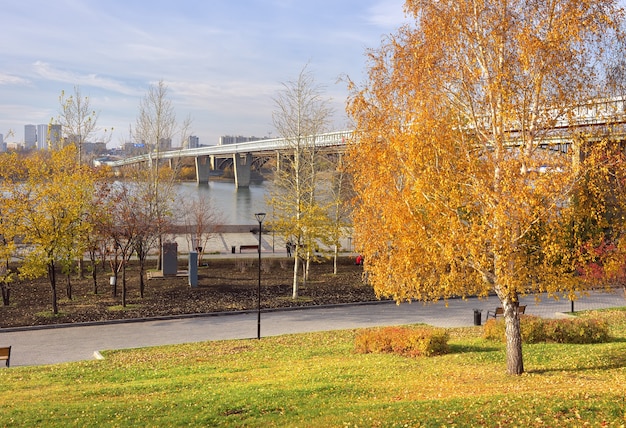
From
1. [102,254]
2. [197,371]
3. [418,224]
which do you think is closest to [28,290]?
[102,254]

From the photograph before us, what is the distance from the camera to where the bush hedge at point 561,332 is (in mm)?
14977

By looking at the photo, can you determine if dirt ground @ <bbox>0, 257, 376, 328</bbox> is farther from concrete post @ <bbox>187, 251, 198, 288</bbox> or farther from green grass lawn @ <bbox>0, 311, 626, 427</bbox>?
green grass lawn @ <bbox>0, 311, 626, 427</bbox>

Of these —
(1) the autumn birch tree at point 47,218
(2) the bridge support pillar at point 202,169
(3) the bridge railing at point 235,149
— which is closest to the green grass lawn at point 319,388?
(1) the autumn birch tree at point 47,218

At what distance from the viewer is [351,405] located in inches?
356

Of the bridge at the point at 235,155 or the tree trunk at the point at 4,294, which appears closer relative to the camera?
the tree trunk at the point at 4,294

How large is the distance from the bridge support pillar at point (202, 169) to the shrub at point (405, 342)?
80.7 metres

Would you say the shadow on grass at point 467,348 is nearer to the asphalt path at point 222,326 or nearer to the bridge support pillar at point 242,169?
the asphalt path at point 222,326

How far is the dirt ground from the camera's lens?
2014 centimetres

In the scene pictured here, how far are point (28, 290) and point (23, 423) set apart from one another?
660 inches

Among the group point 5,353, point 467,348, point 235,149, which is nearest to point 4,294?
point 5,353

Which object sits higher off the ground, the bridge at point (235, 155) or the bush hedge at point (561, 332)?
the bridge at point (235, 155)

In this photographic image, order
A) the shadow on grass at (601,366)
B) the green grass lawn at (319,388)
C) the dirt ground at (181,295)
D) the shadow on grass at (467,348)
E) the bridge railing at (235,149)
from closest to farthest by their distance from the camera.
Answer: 1. the green grass lawn at (319,388)
2. the shadow on grass at (601,366)
3. the shadow on grass at (467,348)
4. the dirt ground at (181,295)
5. the bridge railing at (235,149)

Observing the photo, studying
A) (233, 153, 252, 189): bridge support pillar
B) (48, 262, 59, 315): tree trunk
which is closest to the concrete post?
(48, 262, 59, 315): tree trunk

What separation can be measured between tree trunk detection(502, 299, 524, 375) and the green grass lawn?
0.28 metres
